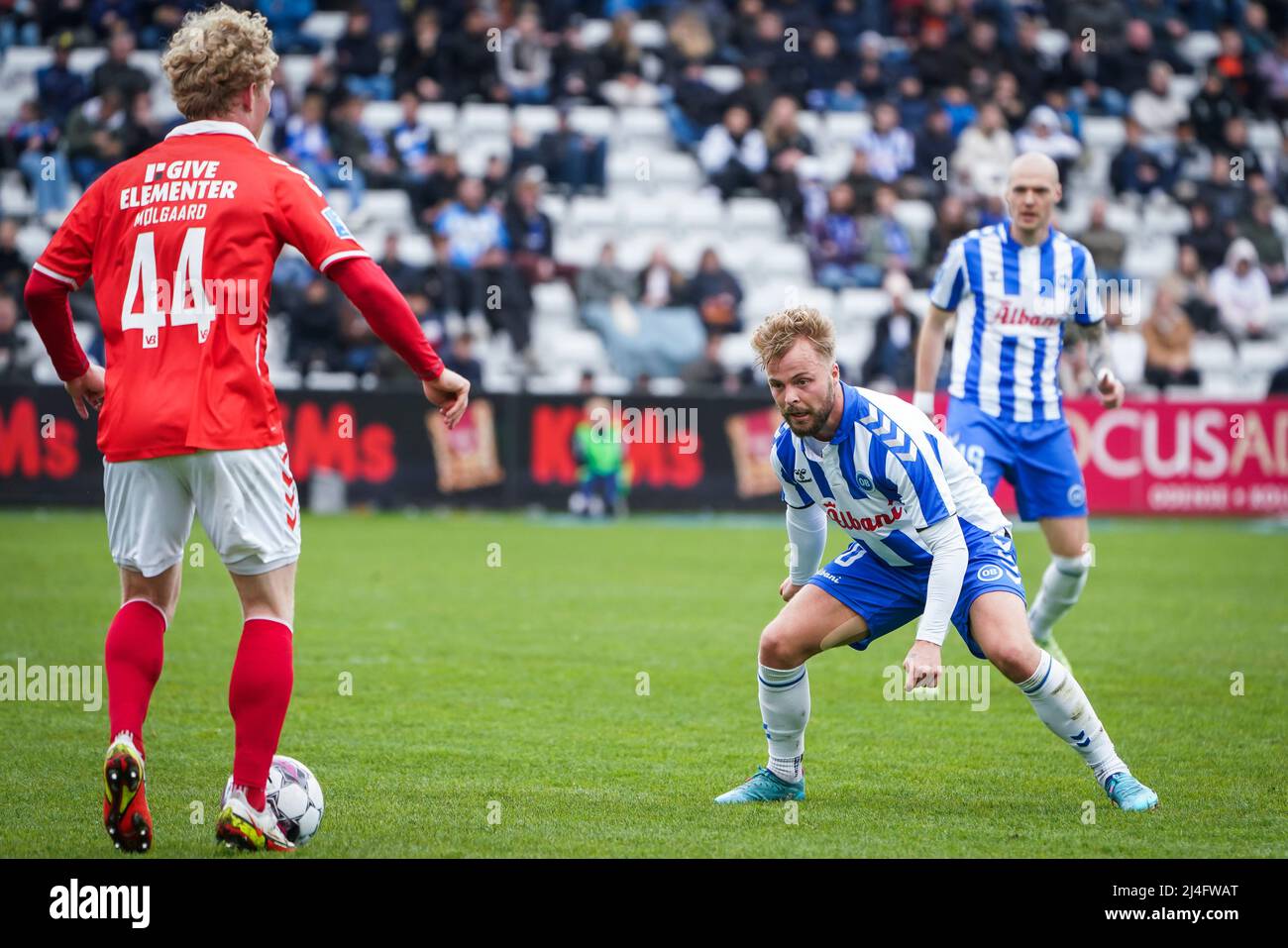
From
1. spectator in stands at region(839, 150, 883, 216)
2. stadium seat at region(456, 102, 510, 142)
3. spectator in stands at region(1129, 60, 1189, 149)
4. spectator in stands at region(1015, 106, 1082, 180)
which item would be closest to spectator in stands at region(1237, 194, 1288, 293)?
spectator in stands at region(1129, 60, 1189, 149)

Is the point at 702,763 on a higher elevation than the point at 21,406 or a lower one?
lower

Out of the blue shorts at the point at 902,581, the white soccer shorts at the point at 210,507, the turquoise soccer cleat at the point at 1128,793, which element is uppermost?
the white soccer shorts at the point at 210,507

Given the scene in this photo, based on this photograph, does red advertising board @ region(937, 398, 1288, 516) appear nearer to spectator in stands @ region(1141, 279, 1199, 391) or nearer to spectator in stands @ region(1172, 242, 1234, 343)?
spectator in stands @ region(1141, 279, 1199, 391)

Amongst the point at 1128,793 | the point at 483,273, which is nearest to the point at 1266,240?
the point at 483,273

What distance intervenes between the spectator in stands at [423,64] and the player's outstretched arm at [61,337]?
18.6m

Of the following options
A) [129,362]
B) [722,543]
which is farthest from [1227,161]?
[129,362]

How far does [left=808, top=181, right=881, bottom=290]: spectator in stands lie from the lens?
22422 millimetres

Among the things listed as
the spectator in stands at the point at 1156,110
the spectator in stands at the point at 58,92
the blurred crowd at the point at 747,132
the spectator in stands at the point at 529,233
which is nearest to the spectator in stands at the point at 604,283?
the blurred crowd at the point at 747,132

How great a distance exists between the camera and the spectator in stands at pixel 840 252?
22.4 meters

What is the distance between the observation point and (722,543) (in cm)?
1627

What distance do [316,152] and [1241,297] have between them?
12.8 meters

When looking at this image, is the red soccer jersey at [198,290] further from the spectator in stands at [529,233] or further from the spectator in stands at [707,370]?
the spectator in stands at [529,233]
